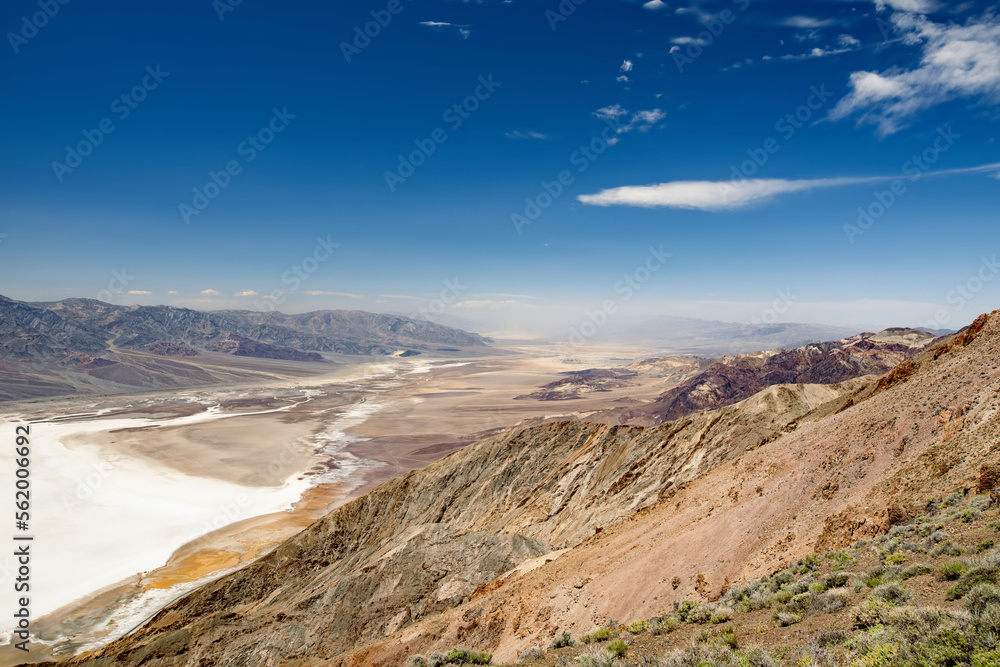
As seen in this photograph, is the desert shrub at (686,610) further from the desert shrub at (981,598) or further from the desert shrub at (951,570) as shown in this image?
the desert shrub at (981,598)

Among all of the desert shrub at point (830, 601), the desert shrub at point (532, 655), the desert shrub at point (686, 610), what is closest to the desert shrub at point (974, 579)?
the desert shrub at point (830, 601)

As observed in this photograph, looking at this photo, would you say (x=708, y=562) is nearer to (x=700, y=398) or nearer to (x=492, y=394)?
(x=700, y=398)

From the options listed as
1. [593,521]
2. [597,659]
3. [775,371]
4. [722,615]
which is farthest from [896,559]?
[775,371]

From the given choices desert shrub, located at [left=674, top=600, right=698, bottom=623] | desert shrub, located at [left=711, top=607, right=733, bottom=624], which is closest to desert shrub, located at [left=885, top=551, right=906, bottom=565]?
desert shrub, located at [left=711, top=607, right=733, bottom=624]

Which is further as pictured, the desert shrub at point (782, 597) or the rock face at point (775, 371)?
the rock face at point (775, 371)

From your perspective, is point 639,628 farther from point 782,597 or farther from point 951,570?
point 951,570

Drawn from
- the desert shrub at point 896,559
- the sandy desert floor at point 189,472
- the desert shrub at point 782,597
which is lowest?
the sandy desert floor at point 189,472

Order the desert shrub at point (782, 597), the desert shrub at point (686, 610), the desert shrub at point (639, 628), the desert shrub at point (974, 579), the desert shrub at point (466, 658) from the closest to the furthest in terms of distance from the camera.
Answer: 1. the desert shrub at point (974, 579)
2. the desert shrub at point (782, 597)
3. the desert shrub at point (686, 610)
4. the desert shrub at point (639, 628)
5. the desert shrub at point (466, 658)

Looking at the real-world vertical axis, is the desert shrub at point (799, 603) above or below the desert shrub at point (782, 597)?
above
